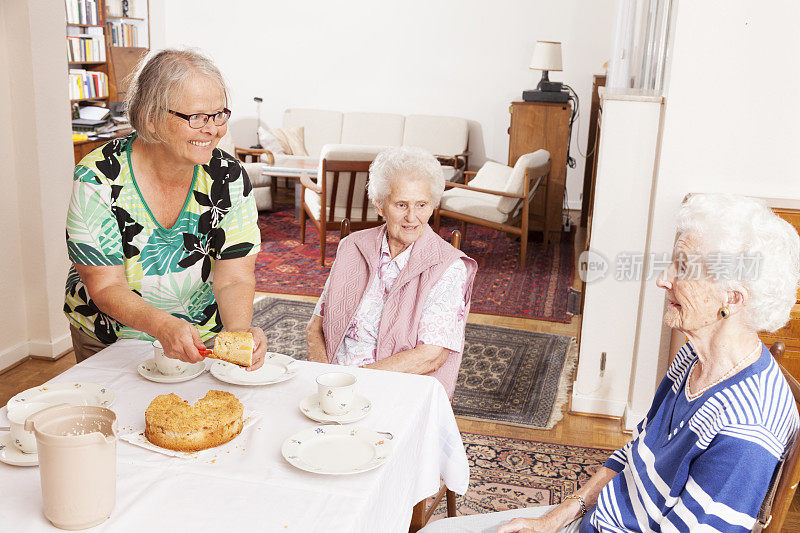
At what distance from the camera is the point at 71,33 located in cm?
653

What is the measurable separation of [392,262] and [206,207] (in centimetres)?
59

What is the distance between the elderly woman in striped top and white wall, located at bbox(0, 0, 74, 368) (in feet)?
9.55

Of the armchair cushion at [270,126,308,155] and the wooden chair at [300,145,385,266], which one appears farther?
the armchair cushion at [270,126,308,155]

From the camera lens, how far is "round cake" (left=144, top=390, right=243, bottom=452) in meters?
1.29

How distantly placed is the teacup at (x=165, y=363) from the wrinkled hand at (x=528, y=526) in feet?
2.36

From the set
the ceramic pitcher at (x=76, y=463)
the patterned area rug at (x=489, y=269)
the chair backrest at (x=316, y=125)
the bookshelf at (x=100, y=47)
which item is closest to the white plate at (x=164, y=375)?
the ceramic pitcher at (x=76, y=463)

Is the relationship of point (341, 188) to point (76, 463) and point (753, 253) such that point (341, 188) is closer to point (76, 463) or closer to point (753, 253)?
point (753, 253)

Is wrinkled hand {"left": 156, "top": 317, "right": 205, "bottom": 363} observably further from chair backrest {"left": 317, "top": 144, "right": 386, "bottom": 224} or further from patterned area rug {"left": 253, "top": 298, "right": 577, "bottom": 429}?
chair backrest {"left": 317, "top": 144, "right": 386, "bottom": 224}

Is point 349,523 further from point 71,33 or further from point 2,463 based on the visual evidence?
point 71,33

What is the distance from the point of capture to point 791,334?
8.51 ft

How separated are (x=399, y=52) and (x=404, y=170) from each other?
5991 millimetres

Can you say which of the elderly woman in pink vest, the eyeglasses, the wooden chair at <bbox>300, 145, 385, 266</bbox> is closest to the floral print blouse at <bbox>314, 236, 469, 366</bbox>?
the elderly woman in pink vest

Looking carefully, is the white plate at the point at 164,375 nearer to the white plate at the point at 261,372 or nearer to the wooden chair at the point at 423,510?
the white plate at the point at 261,372

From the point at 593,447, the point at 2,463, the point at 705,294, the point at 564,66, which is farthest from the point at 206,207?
the point at 564,66
